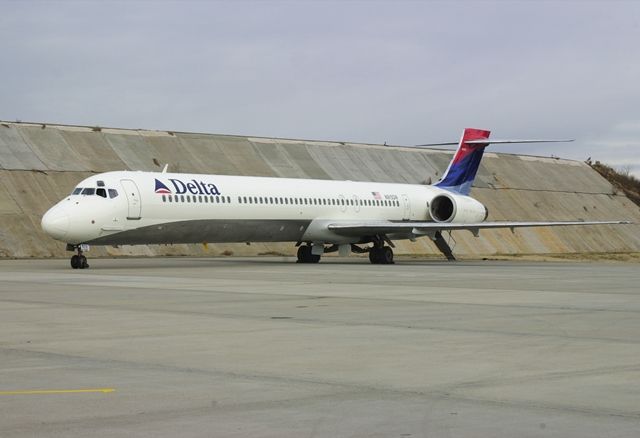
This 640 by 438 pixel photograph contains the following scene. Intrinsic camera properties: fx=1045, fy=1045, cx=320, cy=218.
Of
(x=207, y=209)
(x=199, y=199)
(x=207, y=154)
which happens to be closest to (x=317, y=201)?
(x=207, y=209)

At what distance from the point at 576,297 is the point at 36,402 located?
1351 cm

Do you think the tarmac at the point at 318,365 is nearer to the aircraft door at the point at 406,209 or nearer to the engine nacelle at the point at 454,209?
the aircraft door at the point at 406,209

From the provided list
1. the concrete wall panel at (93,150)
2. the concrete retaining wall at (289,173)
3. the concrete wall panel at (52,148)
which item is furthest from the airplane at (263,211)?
the concrete wall panel at (52,148)

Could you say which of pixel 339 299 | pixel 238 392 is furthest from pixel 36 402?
pixel 339 299

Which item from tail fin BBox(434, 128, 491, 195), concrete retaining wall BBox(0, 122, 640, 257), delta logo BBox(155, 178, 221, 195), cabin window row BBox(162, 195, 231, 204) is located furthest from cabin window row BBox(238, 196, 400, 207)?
concrete retaining wall BBox(0, 122, 640, 257)

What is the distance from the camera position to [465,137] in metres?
47.2

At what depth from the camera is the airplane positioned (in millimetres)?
32000

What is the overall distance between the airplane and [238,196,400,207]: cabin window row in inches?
1.5

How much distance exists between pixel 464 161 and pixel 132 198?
19.5 meters

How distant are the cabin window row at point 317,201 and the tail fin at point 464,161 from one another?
14.0 feet

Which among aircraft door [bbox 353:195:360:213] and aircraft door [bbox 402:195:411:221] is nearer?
aircraft door [bbox 353:195:360:213]

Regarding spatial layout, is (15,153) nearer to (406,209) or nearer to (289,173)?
(289,173)

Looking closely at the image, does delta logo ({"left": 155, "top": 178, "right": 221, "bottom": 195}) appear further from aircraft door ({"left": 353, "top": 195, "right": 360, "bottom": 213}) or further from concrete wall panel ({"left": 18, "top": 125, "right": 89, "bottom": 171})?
concrete wall panel ({"left": 18, "top": 125, "right": 89, "bottom": 171})

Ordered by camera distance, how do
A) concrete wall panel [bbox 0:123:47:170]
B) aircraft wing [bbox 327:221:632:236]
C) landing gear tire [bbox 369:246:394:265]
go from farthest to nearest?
1. concrete wall panel [bbox 0:123:47:170]
2. landing gear tire [bbox 369:246:394:265]
3. aircraft wing [bbox 327:221:632:236]
